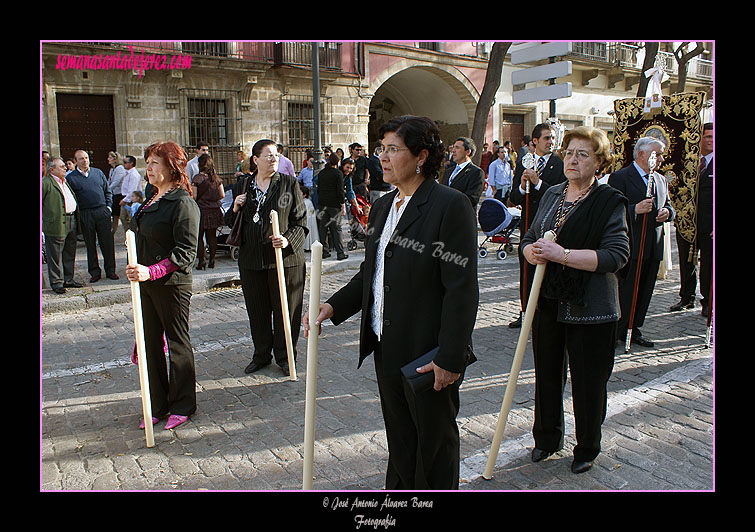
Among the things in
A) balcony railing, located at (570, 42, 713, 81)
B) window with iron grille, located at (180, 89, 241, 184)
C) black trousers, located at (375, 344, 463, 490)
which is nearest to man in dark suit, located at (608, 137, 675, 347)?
black trousers, located at (375, 344, 463, 490)

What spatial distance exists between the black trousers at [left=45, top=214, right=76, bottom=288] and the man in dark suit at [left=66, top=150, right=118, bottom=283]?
13.8 inches

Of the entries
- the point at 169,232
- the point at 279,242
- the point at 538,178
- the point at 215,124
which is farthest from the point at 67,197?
the point at 215,124

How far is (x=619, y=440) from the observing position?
4.02 metres

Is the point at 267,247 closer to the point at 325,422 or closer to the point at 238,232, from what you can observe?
the point at 238,232

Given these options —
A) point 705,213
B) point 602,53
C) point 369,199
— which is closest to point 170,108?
point 369,199

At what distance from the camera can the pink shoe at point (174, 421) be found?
431 cm

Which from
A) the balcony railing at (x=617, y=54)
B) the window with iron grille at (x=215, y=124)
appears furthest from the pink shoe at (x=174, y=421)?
the balcony railing at (x=617, y=54)

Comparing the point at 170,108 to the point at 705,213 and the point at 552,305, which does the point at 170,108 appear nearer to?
the point at 705,213

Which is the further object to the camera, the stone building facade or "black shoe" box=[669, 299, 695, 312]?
the stone building facade

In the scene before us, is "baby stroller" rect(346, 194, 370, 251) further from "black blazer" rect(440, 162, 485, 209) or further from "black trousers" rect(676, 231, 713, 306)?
"black trousers" rect(676, 231, 713, 306)

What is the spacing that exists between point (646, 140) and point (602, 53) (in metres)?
25.7

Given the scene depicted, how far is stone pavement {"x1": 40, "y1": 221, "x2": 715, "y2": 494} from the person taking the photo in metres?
3.60

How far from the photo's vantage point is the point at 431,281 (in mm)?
2729

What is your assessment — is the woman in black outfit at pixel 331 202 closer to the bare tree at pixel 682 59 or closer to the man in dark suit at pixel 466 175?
the man in dark suit at pixel 466 175
